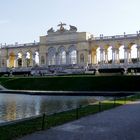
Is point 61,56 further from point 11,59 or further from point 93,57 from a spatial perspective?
point 11,59

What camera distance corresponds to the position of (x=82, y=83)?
177 ft

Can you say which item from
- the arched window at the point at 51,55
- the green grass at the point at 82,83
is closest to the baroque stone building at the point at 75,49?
the arched window at the point at 51,55

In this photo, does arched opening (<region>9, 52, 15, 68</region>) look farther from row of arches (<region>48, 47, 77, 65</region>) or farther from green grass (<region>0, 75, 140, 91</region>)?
green grass (<region>0, 75, 140, 91</region>)

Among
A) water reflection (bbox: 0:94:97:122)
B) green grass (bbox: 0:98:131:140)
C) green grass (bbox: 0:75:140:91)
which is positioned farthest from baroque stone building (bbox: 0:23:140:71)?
green grass (bbox: 0:98:131:140)

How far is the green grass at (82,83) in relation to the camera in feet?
168

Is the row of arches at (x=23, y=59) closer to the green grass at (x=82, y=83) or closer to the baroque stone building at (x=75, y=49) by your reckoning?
the baroque stone building at (x=75, y=49)

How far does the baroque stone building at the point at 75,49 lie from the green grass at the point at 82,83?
31.0 metres

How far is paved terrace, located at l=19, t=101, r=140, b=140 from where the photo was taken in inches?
527

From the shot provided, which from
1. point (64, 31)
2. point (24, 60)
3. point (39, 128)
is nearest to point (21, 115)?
point (39, 128)

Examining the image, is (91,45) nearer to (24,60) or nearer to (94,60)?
(94,60)

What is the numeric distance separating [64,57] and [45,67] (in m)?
6.53

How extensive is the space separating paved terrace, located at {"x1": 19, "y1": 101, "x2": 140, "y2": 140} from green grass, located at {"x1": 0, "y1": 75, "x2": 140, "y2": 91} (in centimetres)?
3195

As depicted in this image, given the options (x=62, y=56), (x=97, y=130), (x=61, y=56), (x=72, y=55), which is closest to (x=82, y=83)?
(x=97, y=130)

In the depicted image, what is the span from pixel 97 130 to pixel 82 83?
128 ft
